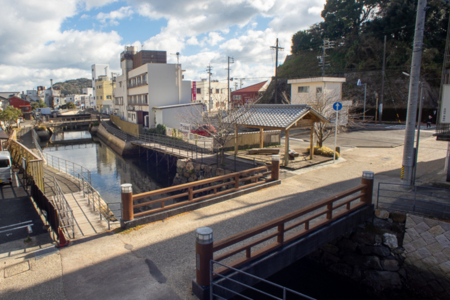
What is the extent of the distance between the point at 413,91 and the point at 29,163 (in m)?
17.7

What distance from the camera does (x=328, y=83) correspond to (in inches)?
1330

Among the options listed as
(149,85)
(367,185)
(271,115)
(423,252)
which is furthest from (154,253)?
(149,85)

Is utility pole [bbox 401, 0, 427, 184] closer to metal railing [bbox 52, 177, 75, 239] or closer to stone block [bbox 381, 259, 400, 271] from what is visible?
stone block [bbox 381, 259, 400, 271]

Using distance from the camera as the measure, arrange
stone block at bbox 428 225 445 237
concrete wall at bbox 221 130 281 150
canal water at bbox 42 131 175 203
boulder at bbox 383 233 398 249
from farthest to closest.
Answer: canal water at bbox 42 131 175 203, concrete wall at bbox 221 130 281 150, boulder at bbox 383 233 398 249, stone block at bbox 428 225 445 237

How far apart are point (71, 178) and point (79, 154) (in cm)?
2163

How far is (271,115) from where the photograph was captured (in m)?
16.8

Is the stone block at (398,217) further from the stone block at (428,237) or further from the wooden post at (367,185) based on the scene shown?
the wooden post at (367,185)

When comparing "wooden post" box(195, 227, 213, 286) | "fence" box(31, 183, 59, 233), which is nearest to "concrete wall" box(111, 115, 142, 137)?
"fence" box(31, 183, 59, 233)

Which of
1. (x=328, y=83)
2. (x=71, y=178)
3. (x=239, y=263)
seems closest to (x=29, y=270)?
(x=239, y=263)

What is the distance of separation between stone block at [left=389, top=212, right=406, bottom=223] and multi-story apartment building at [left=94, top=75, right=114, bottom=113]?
239ft

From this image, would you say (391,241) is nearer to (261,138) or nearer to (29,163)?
(261,138)

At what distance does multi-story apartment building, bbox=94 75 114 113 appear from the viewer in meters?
75.1

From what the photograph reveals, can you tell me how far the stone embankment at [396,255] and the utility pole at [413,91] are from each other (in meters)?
3.02

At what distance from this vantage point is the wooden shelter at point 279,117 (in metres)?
15.5
